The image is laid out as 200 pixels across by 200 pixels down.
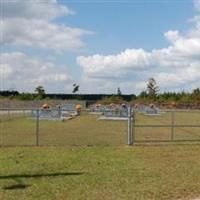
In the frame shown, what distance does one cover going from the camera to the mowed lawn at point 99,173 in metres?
10.3

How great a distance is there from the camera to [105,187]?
1096 cm

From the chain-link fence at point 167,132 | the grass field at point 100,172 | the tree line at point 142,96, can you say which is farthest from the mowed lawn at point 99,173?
the tree line at point 142,96

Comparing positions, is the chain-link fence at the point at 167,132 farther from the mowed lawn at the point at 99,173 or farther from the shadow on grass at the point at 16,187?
the shadow on grass at the point at 16,187

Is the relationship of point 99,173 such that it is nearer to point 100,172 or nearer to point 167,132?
point 100,172

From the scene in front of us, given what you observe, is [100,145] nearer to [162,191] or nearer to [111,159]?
[111,159]

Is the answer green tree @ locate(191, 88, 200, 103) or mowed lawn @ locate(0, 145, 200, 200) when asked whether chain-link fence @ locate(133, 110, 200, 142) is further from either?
green tree @ locate(191, 88, 200, 103)

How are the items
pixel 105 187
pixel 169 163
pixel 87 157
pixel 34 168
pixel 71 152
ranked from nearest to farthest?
1. pixel 105 187
2. pixel 34 168
3. pixel 169 163
4. pixel 87 157
5. pixel 71 152

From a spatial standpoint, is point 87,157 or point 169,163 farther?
point 87,157

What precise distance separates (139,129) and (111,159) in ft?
52.1

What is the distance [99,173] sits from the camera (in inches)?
507

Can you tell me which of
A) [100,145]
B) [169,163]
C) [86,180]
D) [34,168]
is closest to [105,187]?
[86,180]

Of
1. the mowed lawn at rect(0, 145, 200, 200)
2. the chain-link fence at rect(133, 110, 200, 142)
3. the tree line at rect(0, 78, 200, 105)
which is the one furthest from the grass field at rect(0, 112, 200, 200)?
the tree line at rect(0, 78, 200, 105)

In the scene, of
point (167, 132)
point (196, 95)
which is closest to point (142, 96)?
point (196, 95)

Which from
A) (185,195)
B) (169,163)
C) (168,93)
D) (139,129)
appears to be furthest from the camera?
(168,93)
